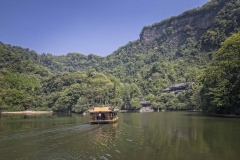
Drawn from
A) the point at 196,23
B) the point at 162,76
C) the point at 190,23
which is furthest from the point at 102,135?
Result: the point at 190,23

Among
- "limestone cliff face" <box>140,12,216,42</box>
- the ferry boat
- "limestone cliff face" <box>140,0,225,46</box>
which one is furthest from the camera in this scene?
"limestone cliff face" <box>140,12,216,42</box>

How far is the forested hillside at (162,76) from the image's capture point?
47.8 metres

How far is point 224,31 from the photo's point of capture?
118m

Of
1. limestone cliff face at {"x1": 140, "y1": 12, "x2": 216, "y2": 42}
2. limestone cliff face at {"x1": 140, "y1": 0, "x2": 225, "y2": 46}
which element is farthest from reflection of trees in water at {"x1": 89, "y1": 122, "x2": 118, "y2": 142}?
limestone cliff face at {"x1": 140, "y1": 12, "x2": 216, "y2": 42}

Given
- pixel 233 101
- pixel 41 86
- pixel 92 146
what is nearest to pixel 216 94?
pixel 233 101

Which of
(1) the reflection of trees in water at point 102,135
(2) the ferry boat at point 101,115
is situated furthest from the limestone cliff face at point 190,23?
(1) the reflection of trees in water at point 102,135

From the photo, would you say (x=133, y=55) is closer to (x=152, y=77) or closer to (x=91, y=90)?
(x=152, y=77)

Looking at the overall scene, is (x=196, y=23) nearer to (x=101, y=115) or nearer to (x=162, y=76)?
(x=162, y=76)

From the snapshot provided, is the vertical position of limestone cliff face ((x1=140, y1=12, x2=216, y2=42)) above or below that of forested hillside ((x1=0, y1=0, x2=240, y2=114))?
above

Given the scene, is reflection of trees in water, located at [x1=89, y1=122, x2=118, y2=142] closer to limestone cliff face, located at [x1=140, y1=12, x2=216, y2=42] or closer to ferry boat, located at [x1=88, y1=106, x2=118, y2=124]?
ferry boat, located at [x1=88, y1=106, x2=118, y2=124]

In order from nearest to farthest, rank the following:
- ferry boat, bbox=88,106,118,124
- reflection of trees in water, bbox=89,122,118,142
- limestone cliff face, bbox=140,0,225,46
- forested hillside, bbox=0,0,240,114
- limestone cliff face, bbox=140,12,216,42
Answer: reflection of trees in water, bbox=89,122,118,142, ferry boat, bbox=88,106,118,124, forested hillside, bbox=0,0,240,114, limestone cliff face, bbox=140,0,225,46, limestone cliff face, bbox=140,12,216,42

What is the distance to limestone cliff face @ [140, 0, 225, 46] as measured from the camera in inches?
5691

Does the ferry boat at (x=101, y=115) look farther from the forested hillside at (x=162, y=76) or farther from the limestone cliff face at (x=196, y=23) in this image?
the limestone cliff face at (x=196, y=23)

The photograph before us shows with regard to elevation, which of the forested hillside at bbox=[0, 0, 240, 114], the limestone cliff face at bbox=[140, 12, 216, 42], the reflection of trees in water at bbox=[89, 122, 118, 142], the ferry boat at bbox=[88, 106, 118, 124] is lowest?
the reflection of trees in water at bbox=[89, 122, 118, 142]
